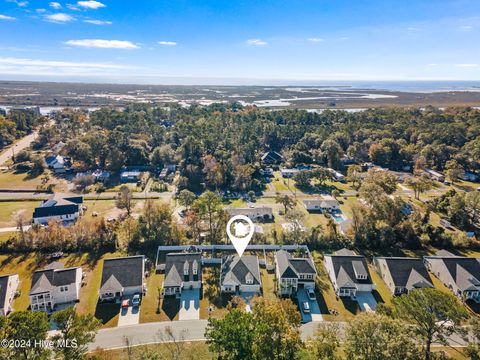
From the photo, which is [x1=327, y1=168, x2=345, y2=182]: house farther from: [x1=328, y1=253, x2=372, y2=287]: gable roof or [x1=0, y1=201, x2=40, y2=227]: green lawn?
[x1=0, y1=201, x2=40, y2=227]: green lawn

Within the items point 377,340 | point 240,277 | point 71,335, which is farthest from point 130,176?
point 377,340

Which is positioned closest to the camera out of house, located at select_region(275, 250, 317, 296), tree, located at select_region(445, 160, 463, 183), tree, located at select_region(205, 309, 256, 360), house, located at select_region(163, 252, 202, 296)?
tree, located at select_region(205, 309, 256, 360)

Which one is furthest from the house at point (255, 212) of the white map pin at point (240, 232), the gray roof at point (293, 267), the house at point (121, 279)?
the house at point (121, 279)

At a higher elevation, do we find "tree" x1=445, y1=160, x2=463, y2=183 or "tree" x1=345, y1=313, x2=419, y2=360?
"tree" x1=345, y1=313, x2=419, y2=360

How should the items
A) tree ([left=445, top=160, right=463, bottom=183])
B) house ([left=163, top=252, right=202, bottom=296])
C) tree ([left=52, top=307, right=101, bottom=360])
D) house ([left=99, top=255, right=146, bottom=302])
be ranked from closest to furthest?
tree ([left=52, top=307, right=101, bottom=360]), house ([left=99, top=255, right=146, bottom=302]), house ([left=163, top=252, right=202, bottom=296]), tree ([left=445, top=160, right=463, bottom=183])

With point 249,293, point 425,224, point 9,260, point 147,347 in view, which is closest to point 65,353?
point 147,347

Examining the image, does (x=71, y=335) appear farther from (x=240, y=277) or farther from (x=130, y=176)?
(x=130, y=176)

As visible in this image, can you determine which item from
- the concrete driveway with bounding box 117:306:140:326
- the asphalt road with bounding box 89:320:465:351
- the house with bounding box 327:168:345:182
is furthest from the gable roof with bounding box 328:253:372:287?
the house with bounding box 327:168:345:182
